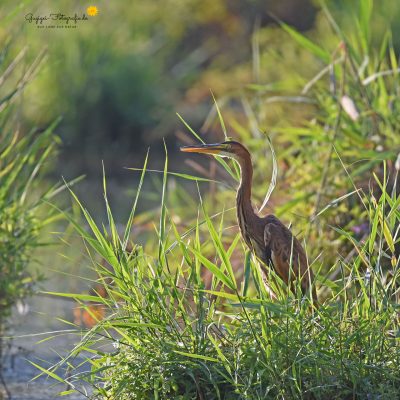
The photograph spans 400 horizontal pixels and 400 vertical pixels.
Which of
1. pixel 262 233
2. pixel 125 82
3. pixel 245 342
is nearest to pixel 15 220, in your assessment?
pixel 262 233

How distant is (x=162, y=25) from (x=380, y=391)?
32.9ft

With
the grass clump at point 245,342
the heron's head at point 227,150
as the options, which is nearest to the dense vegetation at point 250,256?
the grass clump at point 245,342

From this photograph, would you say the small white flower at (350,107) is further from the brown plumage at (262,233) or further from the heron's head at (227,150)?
the heron's head at (227,150)

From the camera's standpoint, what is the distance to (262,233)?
4238 mm

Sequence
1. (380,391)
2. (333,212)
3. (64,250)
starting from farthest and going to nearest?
(64,250) < (333,212) < (380,391)

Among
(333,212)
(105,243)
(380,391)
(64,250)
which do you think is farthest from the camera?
(64,250)

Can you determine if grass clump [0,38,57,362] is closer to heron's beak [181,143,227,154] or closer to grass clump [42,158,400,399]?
heron's beak [181,143,227,154]

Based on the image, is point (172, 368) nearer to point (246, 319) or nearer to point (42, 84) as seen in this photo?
point (246, 319)

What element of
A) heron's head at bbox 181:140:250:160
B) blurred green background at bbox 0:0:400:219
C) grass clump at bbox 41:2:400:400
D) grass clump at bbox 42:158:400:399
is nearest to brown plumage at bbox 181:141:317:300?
heron's head at bbox 181:140:250:160

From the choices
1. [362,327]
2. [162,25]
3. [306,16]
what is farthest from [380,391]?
[306,16]

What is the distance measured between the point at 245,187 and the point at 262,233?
25 centimetres

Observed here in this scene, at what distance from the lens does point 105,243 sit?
3.32 m

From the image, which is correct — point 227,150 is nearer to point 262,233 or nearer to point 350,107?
point 262,233

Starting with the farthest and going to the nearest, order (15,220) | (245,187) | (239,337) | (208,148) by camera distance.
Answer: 1. (15,220)
2. (245,187)
3. (208,148)
4. (239,337)
